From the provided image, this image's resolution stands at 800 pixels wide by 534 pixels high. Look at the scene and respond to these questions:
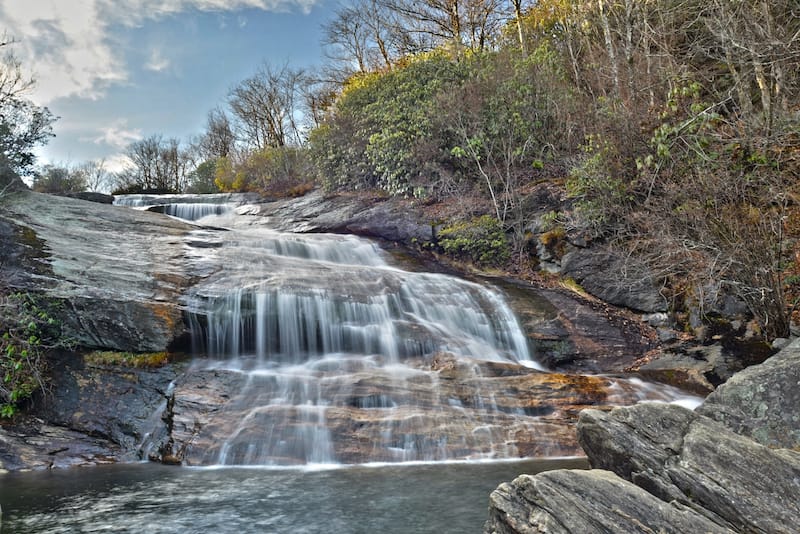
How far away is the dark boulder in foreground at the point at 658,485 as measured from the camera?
8.80ft

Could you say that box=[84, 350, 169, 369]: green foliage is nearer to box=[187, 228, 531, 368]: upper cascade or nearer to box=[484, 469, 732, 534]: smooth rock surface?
box=[187, 228, 531, 368]: upper cascade

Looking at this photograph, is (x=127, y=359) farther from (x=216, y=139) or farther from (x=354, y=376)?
(x=216, y=139)

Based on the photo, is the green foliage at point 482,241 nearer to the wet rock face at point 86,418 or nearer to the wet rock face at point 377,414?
the wet rock face at point 377,414

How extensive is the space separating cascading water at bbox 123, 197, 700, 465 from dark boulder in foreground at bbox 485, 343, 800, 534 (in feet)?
9.67

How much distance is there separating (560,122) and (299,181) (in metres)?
12.6

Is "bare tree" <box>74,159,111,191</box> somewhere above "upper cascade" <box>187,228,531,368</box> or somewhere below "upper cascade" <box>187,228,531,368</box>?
above

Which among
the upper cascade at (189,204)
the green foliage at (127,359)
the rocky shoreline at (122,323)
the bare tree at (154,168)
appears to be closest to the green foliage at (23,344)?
the rocky shoreline at (122,323)

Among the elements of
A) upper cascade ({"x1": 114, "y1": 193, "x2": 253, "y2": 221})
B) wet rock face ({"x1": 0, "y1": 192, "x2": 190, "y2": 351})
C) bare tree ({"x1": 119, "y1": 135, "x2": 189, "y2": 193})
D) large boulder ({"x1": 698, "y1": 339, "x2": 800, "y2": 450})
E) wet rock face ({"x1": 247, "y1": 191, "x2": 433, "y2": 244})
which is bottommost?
large boulder ({"x1": 698, "y1": 339, "x2": 800, "y2": 450})

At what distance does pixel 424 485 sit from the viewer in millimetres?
5254

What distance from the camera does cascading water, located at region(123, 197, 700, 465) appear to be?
6.46 m

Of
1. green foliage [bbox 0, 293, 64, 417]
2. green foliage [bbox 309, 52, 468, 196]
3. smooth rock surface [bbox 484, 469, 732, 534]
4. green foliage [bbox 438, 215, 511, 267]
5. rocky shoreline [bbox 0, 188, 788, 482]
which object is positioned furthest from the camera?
green foliage [bbox 309, 52, 468, 196]

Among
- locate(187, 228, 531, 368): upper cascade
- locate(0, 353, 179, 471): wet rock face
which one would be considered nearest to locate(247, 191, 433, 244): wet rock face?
locate(187, 228, 531, 368): upper cascade

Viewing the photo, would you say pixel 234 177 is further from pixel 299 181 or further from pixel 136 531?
pixel 136 531

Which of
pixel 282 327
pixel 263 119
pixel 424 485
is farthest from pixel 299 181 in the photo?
pixel 424 485
